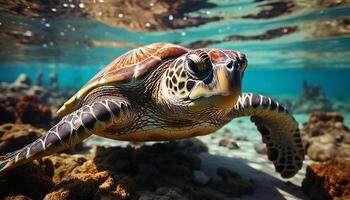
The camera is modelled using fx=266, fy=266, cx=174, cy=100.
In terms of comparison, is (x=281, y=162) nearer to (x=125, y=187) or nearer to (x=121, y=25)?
(x=125, y=187)

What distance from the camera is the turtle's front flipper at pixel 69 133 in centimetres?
255

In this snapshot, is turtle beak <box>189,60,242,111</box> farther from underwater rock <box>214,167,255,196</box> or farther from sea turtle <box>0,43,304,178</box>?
underwater rock <box>214,167,255,196</box>

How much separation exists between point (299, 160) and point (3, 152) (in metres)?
4.96

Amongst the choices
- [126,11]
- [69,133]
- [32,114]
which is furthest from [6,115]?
[126,11]

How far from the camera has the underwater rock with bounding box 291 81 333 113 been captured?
19641 millimetres

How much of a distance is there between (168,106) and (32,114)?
6395mm


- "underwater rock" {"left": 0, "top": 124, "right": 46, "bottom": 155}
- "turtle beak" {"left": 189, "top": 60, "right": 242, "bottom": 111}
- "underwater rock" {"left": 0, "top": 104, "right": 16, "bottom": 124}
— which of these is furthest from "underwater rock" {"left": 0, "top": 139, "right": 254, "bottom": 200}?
"underwater rock" {"left": 0, "top": 104, "right": 16, "bottom": 124}

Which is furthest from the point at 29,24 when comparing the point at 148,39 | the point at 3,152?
the point at 3,152

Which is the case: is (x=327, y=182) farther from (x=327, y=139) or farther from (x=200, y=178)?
(x=327, y=139)

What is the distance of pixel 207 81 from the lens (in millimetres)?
2502

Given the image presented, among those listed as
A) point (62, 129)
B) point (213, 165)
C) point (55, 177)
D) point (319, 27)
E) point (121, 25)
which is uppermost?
point (121, 25)

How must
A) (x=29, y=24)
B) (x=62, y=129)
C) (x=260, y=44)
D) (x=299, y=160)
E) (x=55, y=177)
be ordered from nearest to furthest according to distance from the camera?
(x=62, y=129)
(x=55, y=177)
(x=299, y=160)
(x=29, y=24)
(x=260, y=44)

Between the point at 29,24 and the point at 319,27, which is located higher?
the point at 29,24

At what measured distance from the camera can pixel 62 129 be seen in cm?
272
